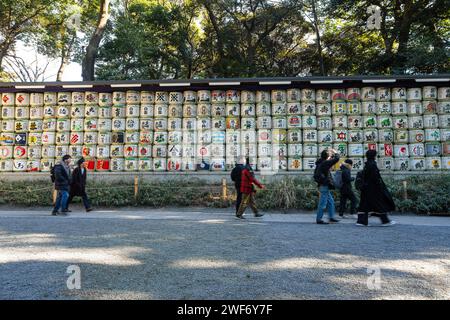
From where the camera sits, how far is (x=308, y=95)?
13.4 m

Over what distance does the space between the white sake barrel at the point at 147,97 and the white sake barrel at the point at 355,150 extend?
316 inches

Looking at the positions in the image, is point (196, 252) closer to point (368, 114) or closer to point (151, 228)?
point (151, 228)

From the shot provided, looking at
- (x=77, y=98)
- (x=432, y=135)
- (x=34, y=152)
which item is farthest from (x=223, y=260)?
(x=34, y=152)

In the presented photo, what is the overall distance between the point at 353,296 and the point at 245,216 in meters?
6.09

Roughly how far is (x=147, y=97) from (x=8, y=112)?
5.75 metres

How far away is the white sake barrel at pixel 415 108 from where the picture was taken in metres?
12.8

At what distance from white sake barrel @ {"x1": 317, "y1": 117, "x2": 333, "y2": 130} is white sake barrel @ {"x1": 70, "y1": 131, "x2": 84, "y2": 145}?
9499 millimetres

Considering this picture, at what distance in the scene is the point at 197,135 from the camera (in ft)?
44.2

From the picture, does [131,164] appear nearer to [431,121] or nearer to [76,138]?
[76,138]

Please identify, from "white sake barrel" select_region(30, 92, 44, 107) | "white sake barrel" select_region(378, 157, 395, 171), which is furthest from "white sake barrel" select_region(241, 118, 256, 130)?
"white sake barrel" select_region(30, 92, 44, 107)

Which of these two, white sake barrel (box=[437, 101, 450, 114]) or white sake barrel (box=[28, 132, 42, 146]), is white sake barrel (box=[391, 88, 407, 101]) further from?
white sake barrel (box=[28, 132, 42, 146])

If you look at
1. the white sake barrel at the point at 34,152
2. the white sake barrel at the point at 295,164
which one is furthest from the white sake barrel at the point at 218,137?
the white sake barrel at the point at 34,152

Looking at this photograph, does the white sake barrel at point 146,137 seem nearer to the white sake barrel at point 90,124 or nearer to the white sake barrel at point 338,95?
the white sake barrel at point 90,124
